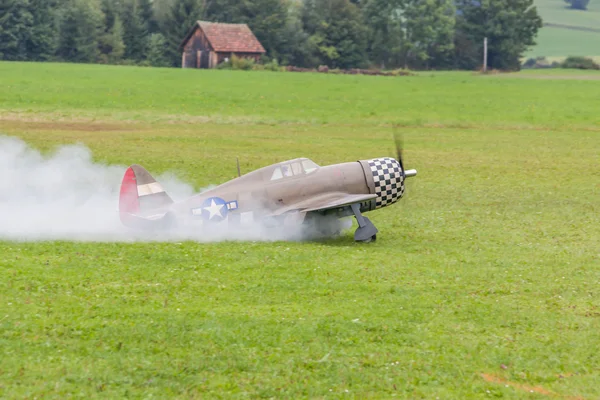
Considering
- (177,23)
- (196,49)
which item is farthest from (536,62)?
(196,49)

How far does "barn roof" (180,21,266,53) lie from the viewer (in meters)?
93.2

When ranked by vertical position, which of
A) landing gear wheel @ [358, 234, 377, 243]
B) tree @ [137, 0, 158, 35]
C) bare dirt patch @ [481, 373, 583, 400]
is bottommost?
bare dirt patch @ [481, 373, 583, 400]

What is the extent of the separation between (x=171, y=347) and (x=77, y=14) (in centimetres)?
9311

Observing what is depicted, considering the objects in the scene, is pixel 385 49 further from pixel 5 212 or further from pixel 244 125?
pixel 5 212

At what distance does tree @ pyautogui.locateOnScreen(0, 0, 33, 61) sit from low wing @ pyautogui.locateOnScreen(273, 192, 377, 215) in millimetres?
84224

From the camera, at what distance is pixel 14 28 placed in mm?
94938

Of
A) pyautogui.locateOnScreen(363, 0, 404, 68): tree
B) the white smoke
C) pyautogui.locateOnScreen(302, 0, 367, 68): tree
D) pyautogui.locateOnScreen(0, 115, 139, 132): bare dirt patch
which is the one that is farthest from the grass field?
pyautogui.locateOnScreen(363, 0, 404, 68): tree

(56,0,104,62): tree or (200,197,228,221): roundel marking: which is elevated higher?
(56,0,104,62): tree

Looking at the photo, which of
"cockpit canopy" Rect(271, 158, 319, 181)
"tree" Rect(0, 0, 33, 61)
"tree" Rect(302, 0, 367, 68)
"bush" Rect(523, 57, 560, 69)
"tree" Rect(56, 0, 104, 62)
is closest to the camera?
"cockpit canopy" Rect(271, 158, 319, 181)

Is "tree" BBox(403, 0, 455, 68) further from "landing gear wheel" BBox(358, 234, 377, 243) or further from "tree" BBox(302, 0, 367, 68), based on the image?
"landing gear wheel" BBox(358, 234, 377, 243)

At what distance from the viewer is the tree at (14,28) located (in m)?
94.9

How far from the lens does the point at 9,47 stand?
→ 9594cm

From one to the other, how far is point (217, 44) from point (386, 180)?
77.0 meters

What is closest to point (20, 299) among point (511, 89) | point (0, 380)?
point (0, 380)
